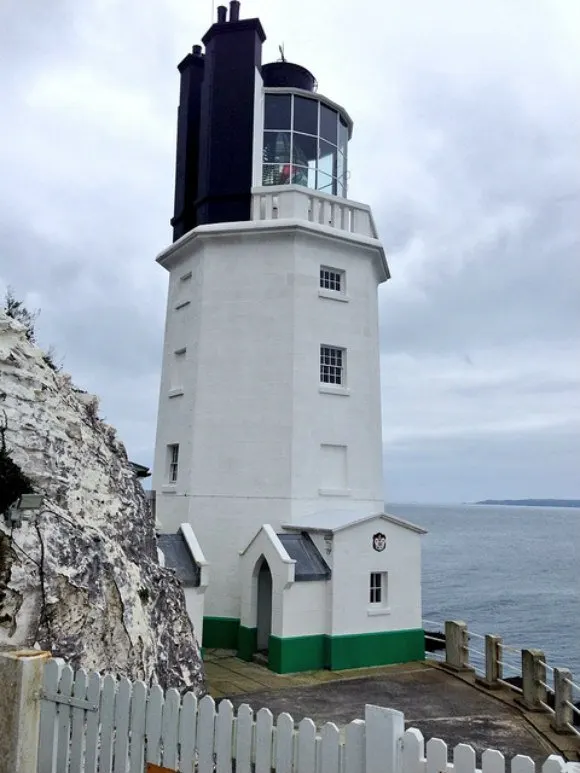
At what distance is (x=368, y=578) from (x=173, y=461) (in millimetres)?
6819

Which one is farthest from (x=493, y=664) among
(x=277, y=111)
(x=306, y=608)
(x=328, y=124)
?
(x=277, y=111)

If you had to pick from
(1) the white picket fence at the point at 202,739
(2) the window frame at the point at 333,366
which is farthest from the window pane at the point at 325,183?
(1) the white picket fence at the point at 202,739

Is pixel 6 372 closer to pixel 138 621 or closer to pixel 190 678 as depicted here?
pixel 138 621

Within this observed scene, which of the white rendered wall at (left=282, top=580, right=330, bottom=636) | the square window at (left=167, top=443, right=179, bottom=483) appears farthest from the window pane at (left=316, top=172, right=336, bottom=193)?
the white rendered wall at (left=282, top=580, right=330, bottom=636)

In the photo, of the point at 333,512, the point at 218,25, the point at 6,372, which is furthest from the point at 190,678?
the point at 218,25

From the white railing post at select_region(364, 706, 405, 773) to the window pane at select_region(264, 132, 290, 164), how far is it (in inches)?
689

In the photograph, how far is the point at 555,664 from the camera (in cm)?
2997

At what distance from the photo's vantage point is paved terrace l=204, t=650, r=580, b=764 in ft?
36.7

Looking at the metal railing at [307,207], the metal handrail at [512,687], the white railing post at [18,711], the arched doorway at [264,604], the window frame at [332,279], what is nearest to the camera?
the white railing post at [18,711]

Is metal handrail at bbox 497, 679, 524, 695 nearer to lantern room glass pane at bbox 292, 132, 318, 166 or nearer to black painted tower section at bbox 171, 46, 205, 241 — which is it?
lantern room glass pane at bbox 292, 132, 318, 166

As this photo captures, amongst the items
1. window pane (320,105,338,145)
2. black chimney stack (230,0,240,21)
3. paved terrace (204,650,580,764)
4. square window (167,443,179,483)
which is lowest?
paved terrace (204,650,580,764)

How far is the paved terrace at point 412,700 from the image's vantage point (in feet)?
36.7

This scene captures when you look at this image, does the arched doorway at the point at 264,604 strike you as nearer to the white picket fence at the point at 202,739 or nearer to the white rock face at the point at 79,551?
the white rock face at the point at 79,551

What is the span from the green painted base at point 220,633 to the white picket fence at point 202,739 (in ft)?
36.8
